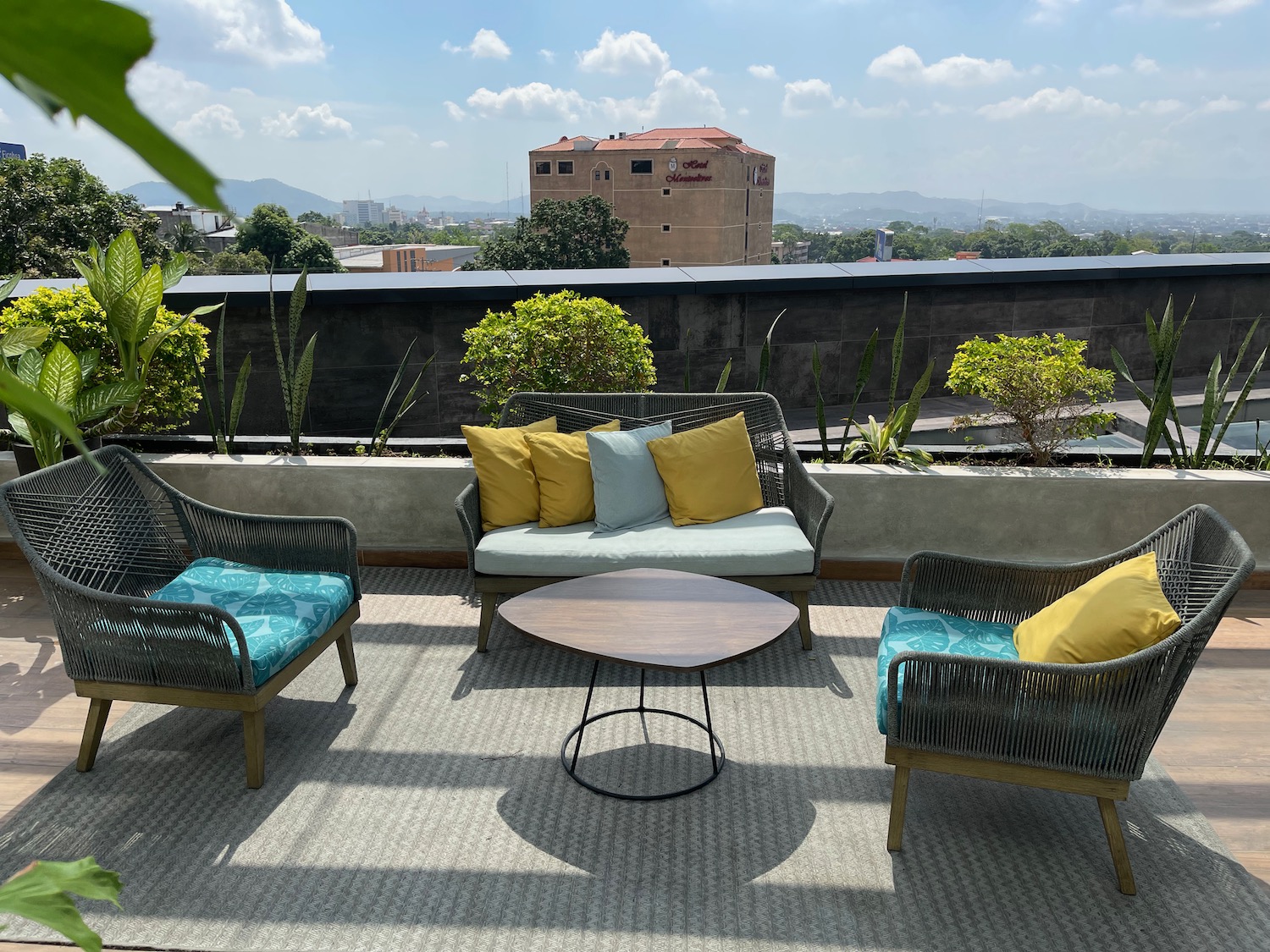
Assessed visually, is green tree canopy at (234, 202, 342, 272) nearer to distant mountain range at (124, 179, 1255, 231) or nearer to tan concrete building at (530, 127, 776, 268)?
distant mountain range at (124, 179, 1255, 231)

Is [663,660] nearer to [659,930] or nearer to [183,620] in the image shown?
[659,930]

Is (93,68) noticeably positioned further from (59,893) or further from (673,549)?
(673,549)

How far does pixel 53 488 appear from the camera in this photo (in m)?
3.04

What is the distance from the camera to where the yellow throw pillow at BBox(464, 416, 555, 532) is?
3.82 m

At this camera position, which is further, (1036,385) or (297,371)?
(297,371)

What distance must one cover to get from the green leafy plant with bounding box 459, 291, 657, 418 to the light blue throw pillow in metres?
0.64

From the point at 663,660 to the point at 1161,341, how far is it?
2.81 m

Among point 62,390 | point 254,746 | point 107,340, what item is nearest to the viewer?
point 254,746

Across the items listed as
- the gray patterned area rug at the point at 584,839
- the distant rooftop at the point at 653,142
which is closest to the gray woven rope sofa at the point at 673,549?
the gray patterned area rug at the point at 584,839

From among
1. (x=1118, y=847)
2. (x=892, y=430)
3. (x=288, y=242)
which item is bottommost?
(x=1118, y=847)

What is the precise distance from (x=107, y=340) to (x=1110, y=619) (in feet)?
13.2

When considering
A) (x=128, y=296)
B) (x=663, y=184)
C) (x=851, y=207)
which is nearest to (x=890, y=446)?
(x=128, y=296)

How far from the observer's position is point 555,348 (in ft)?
14.5

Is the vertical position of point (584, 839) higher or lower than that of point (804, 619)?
lower
